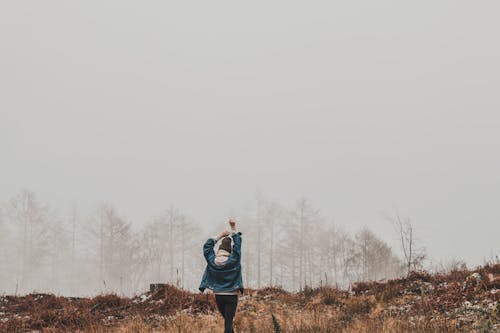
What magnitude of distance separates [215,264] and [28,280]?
50896mm

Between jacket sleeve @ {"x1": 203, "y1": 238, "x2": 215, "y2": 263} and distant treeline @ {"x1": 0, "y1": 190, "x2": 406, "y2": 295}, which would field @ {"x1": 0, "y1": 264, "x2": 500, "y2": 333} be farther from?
distant treeline @ {"x1": 0, "y1": 190, "x2": 406, "y2": 295}

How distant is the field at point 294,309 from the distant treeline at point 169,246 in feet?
112

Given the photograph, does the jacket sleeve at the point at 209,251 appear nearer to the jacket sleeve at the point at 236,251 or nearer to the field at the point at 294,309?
the jacket sleeve at the point at 236,251

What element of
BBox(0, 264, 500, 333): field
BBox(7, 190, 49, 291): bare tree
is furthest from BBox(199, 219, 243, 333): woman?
BBox(7, 190, 49, 291): bare tree

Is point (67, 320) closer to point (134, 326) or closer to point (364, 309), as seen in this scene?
point (134, 326)

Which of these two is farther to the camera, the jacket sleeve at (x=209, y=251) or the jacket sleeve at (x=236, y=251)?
the jacket sleeve at (x=209, y=251)

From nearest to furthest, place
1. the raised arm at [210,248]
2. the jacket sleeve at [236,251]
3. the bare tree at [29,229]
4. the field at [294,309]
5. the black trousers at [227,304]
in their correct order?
the black trousers at [227,304] < the jacket sleeve at [236,251] < the raised arm at [210,248] < the field at [294,309] < the bare tree at [29,229]

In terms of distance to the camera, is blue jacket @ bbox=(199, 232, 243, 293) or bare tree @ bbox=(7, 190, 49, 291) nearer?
blue jacket @ bbox=(199, 232, 243, 293)

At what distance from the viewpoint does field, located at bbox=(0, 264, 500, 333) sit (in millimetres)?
7570

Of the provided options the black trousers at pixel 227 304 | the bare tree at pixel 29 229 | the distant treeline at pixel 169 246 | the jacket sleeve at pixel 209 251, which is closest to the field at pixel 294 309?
the black trousers at pixel 227 304

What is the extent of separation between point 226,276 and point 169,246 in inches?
1847

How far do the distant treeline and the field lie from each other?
34.2 meters

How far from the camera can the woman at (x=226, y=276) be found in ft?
22.9

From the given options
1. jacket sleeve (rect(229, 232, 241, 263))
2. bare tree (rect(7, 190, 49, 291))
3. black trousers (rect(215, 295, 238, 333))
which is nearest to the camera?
black trousers (rect(215, 295, 238, 333))
